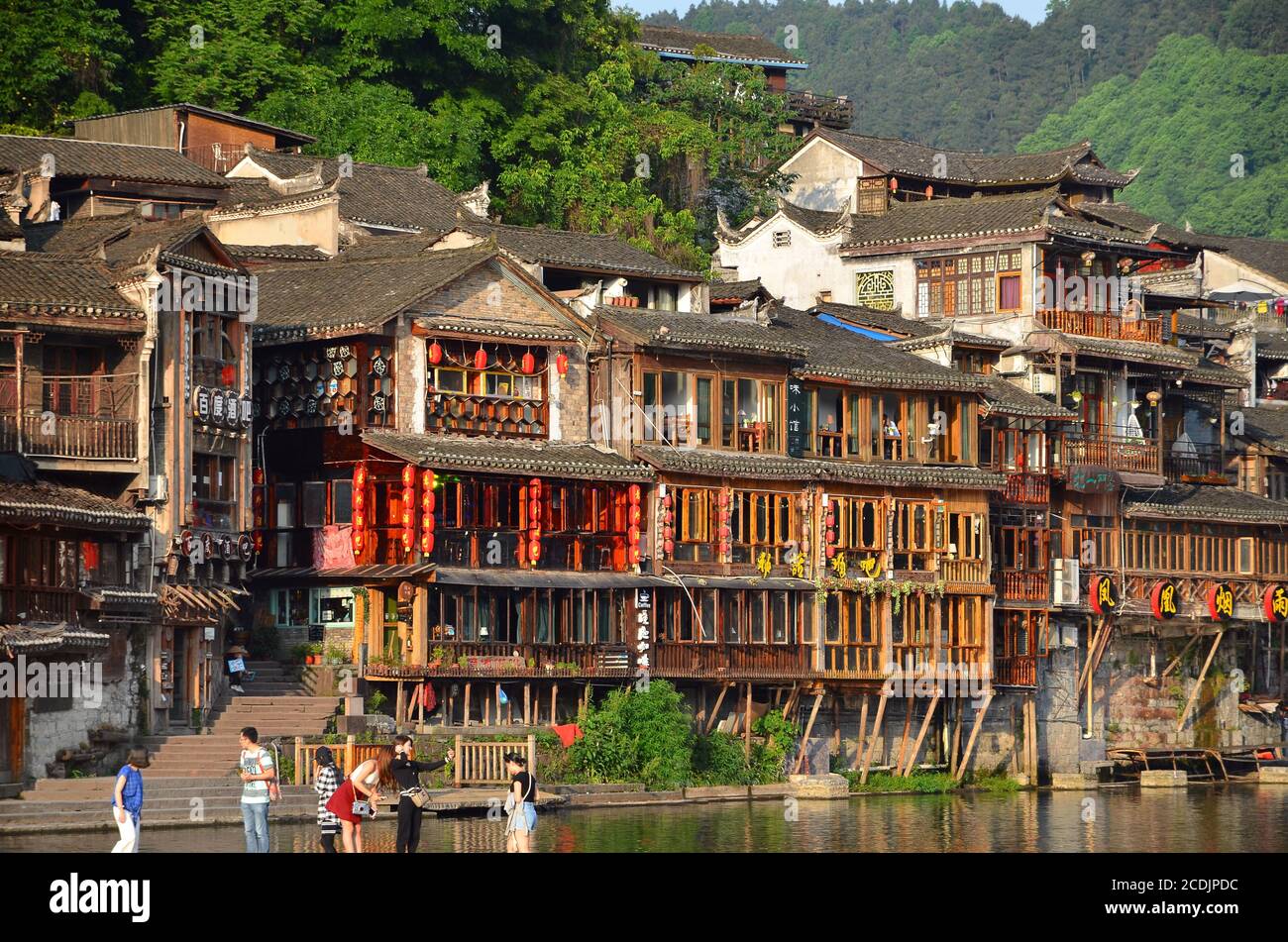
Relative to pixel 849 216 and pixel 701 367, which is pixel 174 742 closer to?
pixel 701 367

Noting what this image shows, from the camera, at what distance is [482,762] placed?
5097 centimetres

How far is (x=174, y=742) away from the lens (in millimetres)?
48344

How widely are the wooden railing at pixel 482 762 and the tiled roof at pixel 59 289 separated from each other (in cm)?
1106

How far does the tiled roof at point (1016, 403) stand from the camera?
65062 mm

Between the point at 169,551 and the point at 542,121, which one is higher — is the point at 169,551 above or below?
below

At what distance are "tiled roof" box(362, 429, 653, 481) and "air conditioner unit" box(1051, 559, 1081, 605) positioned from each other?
51.9 ft

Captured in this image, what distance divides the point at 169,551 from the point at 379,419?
6.41m

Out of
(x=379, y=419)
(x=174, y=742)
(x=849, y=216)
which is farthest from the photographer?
(x=849, y=216)

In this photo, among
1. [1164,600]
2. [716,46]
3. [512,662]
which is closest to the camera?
[512,662]

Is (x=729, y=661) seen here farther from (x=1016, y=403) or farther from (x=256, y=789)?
(x=256, y=789)

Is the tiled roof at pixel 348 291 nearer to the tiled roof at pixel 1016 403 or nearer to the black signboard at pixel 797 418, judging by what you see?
the black signboard at pixel 797 418

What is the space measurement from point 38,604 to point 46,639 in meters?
1.59

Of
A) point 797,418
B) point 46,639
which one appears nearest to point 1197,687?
point 797,418
